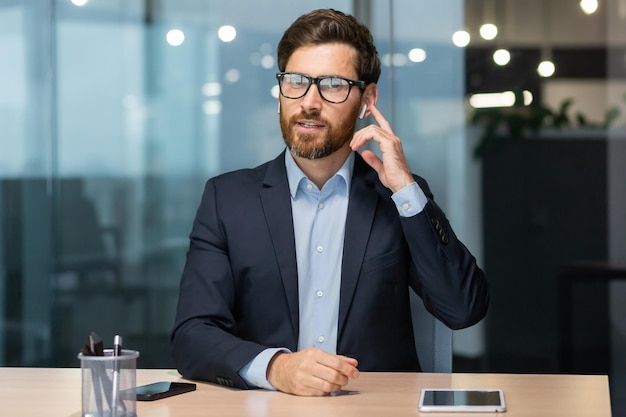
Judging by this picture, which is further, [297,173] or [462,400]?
[297,173]

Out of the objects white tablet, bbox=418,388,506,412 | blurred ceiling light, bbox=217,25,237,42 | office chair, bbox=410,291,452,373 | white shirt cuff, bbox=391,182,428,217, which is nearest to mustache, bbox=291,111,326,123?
white shirt cuff, bbox=391,182,428,217

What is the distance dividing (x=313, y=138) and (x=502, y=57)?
80.3 inches

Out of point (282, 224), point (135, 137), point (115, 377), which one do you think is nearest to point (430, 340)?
A: point (282, 224)

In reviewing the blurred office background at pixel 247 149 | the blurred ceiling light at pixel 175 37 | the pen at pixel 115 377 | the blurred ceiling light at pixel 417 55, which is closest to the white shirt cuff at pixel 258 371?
the pen at pixel 115 377

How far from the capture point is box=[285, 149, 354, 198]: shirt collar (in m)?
2.65

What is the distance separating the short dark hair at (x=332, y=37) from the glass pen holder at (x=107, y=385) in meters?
1.14

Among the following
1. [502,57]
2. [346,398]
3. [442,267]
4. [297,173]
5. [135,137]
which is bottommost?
[346,398]

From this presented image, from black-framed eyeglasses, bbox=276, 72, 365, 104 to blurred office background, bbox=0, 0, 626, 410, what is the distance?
1.91 m

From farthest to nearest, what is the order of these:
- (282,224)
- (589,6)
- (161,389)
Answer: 1. (589,6)
2. (282,224)
3. (161,389)

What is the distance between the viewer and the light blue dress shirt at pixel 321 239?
8.32ft

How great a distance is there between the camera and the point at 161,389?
2.04 meters

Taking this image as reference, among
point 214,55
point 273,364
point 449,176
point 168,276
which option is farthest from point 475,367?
point 273,364

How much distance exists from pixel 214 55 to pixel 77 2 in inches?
27.9

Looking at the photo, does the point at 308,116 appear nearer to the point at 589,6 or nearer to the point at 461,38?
the point at 461,38
